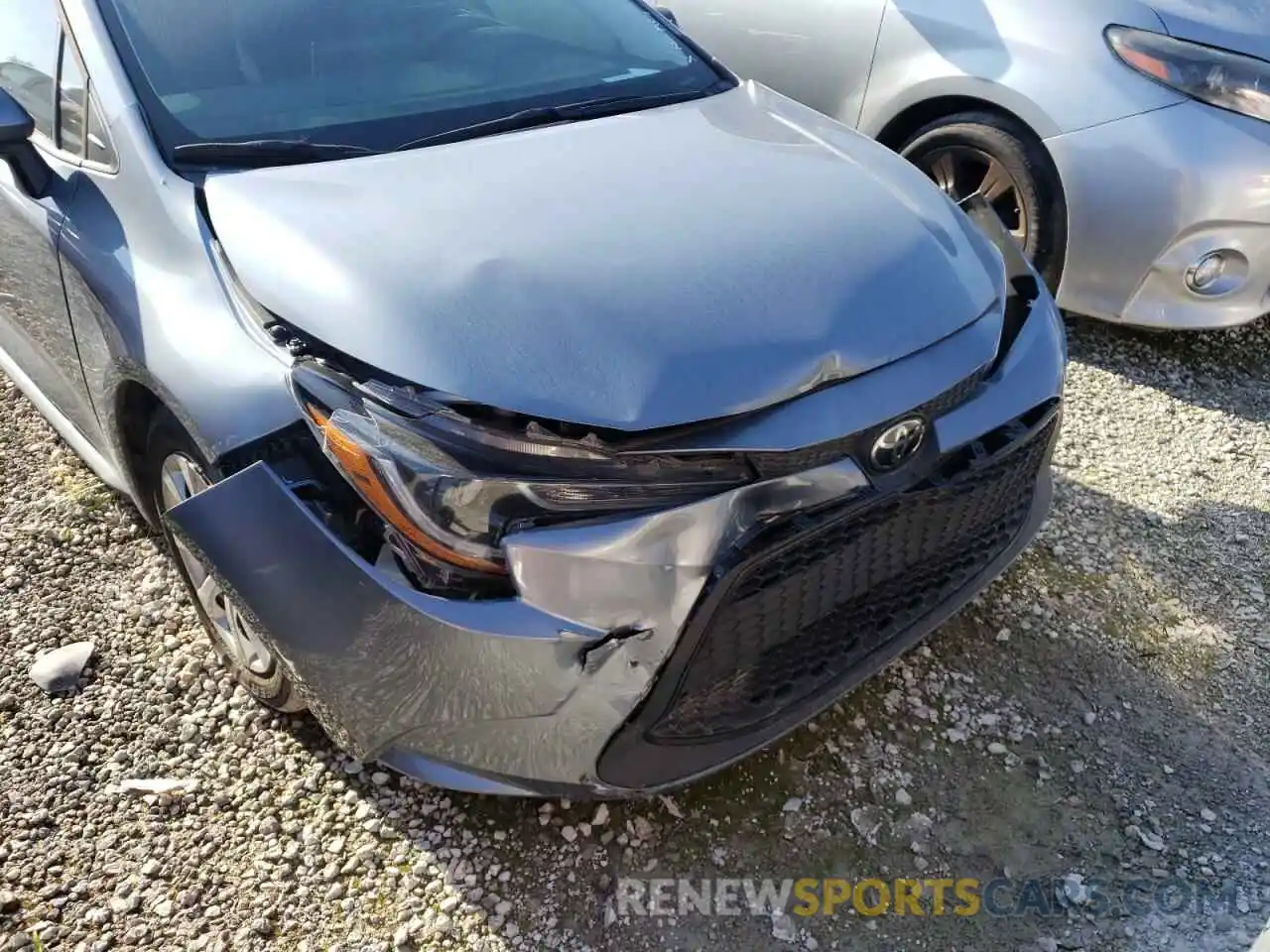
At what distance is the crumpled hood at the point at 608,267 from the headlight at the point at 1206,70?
5.02 ft

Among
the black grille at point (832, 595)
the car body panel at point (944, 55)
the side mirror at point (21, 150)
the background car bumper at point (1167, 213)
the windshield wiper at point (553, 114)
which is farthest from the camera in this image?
the car body panel at point (944, 55)

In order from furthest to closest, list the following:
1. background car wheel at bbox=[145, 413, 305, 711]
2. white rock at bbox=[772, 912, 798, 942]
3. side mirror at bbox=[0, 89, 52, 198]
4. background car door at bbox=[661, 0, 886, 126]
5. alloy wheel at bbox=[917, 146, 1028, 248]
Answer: background car door at bbox=[661, 0, 886, 126]
alloy wheel at bbox=[917, 146, 1028, 248]
side mirror at bbox=[0, 89, 52, 198]
background car wheel at bbox=[145, 413, 305, 711]
white rock at bbox=[772, 912, 798, 942]

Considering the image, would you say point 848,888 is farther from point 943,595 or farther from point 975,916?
point 943,595

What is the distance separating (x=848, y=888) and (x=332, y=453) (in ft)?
4.15

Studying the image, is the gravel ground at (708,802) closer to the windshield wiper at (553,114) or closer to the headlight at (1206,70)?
the windshield wiper at (553,114)

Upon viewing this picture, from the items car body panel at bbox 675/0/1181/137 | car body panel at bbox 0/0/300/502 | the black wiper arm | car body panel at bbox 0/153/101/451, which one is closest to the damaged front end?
car body panel at bbox 0/0/300/502

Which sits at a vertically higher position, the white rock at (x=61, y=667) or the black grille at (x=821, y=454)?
the black grille at (x=821, y=454)

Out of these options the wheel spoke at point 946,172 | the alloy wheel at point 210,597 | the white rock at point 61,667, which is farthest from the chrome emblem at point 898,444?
the wheel spoke at point 946,172

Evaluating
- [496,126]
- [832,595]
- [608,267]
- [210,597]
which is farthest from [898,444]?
[210,597]

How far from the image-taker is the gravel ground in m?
1.92

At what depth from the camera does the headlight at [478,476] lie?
1.57 m

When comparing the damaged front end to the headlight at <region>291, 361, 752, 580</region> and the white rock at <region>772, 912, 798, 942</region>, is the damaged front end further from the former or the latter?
the white rock at <region>772, 912, 798, 942</region>

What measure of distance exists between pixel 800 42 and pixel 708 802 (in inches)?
115

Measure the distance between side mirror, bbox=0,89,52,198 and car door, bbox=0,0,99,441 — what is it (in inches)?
→ 0.9
